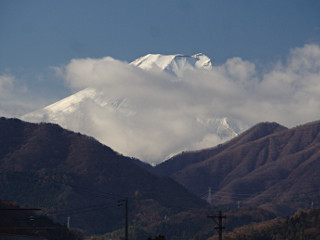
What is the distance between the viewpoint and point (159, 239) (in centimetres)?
13500

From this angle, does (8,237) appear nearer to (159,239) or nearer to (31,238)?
(31,238)

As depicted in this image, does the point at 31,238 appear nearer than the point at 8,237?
No

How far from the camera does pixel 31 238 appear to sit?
175m

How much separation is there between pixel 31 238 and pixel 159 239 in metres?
51.6

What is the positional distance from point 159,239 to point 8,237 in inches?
1651

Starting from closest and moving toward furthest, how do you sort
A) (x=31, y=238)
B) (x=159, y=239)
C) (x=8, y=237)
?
(x=159, y=239) → (x=8, y=237) → (x=31, y=238)

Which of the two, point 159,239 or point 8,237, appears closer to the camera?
point 159,239

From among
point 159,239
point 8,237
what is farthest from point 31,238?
point 159,239

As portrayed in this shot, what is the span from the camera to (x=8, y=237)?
520 ft

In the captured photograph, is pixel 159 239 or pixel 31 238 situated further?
pixel 31 238

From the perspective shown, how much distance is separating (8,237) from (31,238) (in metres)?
16.6

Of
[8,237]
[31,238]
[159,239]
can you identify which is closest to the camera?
[159,239]
